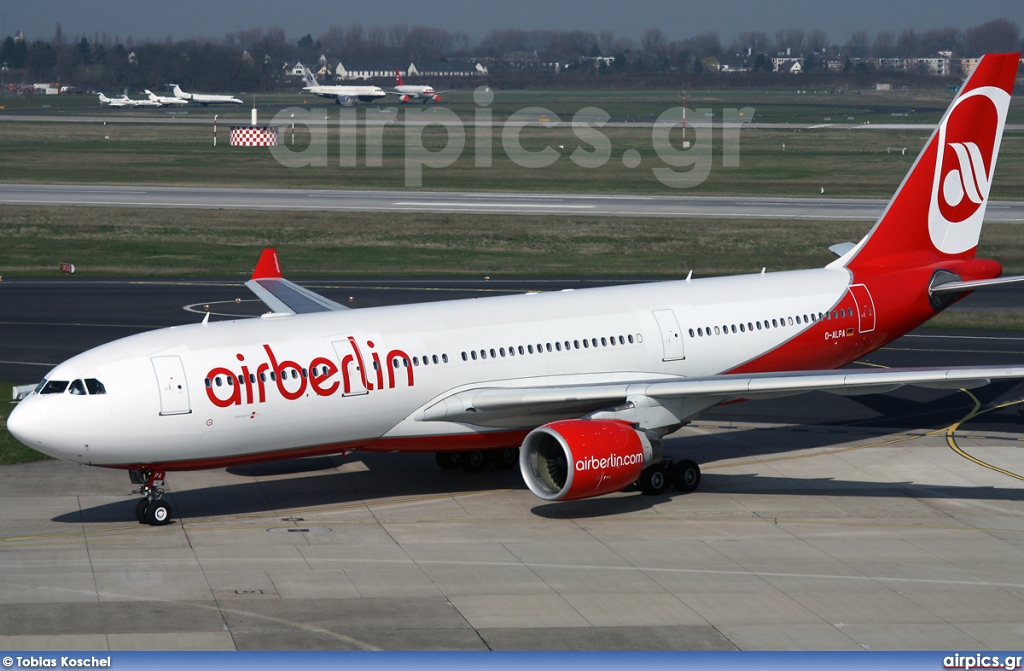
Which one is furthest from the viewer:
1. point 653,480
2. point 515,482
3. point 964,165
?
point 964,165

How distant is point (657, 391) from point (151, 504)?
38.0ft

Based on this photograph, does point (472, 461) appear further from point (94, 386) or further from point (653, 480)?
point (94, 386)

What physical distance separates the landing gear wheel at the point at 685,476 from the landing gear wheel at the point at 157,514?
39.3 feet

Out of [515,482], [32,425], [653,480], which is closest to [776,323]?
[653,480]

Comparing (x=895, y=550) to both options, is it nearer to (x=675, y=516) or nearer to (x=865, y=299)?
→ (x=675, y=516)

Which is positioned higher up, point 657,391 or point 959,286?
point 959,286

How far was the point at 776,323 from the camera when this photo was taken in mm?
34875

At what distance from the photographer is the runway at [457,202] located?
8769 centimetres

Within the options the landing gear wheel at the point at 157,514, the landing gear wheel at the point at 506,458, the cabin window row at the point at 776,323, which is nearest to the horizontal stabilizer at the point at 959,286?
the cabin window row at the point at 776,323

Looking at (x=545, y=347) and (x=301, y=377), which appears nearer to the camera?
(x=301, y=377)

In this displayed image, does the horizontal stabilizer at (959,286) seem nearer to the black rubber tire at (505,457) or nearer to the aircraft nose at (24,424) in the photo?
the black rubber tire at (505,457)

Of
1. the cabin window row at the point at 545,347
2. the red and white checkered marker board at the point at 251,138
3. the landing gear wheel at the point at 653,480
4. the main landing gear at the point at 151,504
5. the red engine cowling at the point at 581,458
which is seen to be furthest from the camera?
the red and white checkered marker board at the point at 251,138

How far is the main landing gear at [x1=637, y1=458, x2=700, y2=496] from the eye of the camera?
102ft

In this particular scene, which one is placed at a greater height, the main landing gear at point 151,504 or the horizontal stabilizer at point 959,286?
the horizontal stabilizer at point 959,286
